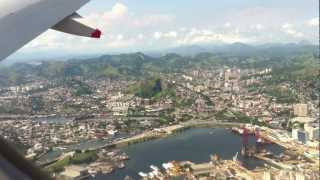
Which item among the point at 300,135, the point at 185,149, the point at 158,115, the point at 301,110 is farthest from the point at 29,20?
the point at 301,110

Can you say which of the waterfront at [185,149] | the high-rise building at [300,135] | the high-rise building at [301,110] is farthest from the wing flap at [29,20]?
the high-rise building at [301,110]

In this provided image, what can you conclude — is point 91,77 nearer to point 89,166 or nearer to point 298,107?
point 298,107

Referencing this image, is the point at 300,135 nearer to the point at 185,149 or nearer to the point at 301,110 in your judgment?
the point at 185,149

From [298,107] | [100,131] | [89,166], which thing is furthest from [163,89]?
[89,166]

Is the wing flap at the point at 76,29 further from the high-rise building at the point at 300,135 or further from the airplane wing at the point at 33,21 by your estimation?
the high-rise building at the point at 300,135

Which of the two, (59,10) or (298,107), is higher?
(59,10)

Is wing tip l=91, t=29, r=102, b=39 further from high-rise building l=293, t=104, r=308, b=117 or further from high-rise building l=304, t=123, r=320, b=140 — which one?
high-rise building l=293, t=104, r=308, b=117

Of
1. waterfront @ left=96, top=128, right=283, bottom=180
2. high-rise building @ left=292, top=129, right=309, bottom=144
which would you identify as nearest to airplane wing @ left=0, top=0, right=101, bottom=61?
waterfront @ left=96, top=128, right=283, bottom=180
